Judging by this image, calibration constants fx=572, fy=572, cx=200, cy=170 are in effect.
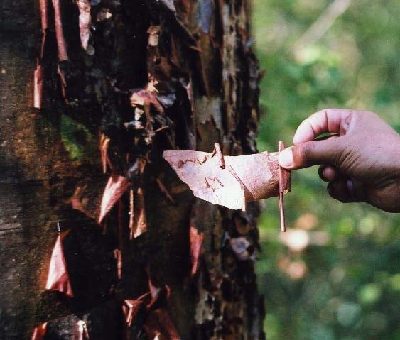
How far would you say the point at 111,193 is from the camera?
103 centimetres

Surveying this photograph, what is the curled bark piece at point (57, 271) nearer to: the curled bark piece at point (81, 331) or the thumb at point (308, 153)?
the curled bark piece at point (81, 331)

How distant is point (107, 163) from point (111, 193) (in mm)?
55

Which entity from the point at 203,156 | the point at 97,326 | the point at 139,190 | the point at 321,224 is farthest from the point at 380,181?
the point at 321,224

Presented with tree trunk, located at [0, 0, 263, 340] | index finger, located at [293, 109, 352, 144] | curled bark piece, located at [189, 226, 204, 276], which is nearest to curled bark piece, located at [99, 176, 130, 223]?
tree trunk, located at [0, 0, 263, 340]

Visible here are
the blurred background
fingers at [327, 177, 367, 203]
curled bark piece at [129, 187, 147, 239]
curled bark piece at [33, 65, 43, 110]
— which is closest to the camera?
curled bark piece at [33, 65, 43, 110]

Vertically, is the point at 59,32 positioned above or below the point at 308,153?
above

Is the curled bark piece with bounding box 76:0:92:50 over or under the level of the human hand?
over

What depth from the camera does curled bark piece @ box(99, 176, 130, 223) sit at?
103cm

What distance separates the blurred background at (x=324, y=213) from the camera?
2.93m

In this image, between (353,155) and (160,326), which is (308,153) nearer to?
(353,155)

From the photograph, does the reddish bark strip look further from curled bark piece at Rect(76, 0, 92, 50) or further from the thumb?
the thumb

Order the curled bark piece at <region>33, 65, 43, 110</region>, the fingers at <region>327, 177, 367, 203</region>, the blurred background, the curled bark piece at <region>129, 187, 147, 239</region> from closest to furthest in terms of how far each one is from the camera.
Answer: the curled bark piece at <region>33, 65, 43, 110</region> → the curled bark piece at <region>129, 187, 147, 239</region> → the fingers at <region>327, 177, 367, 203</region> → the blurred background

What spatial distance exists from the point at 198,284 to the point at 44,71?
0.54 metres

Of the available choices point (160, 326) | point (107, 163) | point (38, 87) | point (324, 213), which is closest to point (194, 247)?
point (160, 326)
